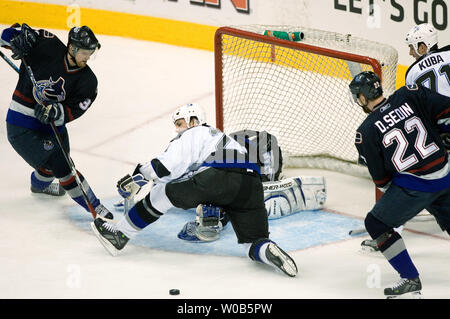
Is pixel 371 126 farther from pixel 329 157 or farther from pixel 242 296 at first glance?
pixel 329 157

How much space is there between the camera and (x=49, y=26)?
9.80 m

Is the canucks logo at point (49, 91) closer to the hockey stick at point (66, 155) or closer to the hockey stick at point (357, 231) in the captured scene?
the hockey stick at point (66, 155)

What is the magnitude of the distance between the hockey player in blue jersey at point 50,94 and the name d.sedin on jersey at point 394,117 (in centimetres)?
184

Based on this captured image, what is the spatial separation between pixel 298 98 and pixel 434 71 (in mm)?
1643

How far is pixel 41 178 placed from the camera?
5.97 metres

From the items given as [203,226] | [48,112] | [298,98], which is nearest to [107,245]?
[203,226]

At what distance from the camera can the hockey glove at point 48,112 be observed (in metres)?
5.37

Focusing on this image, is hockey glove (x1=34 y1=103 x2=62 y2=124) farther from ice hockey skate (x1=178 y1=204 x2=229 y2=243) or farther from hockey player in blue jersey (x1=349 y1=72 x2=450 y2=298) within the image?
hockey player in blue jersey (x1=349 y1=72 x2=450 y2=298)

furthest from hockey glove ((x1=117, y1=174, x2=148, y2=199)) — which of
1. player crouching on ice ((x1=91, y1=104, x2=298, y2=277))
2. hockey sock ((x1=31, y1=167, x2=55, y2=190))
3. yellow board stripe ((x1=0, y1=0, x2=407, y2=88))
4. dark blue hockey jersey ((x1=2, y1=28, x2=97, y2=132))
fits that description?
yellow board stripe ((x1=0, y1=0, x2=407, y2=88))

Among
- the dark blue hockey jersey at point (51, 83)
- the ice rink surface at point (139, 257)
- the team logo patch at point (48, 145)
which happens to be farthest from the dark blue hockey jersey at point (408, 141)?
the team logo patch at point (48, 145)

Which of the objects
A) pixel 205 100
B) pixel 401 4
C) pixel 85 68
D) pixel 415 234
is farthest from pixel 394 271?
pixel 205 100

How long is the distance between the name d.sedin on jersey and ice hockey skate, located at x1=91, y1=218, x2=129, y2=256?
150cm

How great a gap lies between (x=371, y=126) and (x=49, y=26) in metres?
6.18

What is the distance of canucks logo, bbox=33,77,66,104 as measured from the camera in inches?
214
